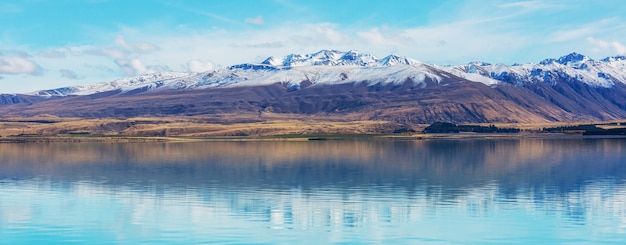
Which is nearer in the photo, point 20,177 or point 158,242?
point 158,242

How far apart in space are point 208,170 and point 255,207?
30.2 m

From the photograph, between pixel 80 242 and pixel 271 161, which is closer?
pixel 80 242

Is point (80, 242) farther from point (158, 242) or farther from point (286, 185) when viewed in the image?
point (286, 185)

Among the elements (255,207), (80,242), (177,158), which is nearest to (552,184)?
(255,207)

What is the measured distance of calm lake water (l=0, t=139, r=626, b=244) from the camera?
3753cm

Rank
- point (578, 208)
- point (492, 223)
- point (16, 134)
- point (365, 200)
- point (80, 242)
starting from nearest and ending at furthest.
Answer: point (80, 242)
point (492, 223)
point (578, 208)
point (365, 200)
point (16, 134)

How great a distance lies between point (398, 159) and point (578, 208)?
46.8 metres

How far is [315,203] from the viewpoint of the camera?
162 ft

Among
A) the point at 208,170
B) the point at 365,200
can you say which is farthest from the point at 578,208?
the point at 208,170

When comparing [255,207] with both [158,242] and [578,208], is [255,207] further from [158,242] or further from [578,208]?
[578,208]

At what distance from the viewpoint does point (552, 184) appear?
200ft

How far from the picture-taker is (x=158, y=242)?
35.8 metres

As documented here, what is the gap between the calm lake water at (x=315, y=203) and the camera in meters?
37.5

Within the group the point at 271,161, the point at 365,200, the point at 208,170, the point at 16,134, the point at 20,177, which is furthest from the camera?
the point at 16,134
